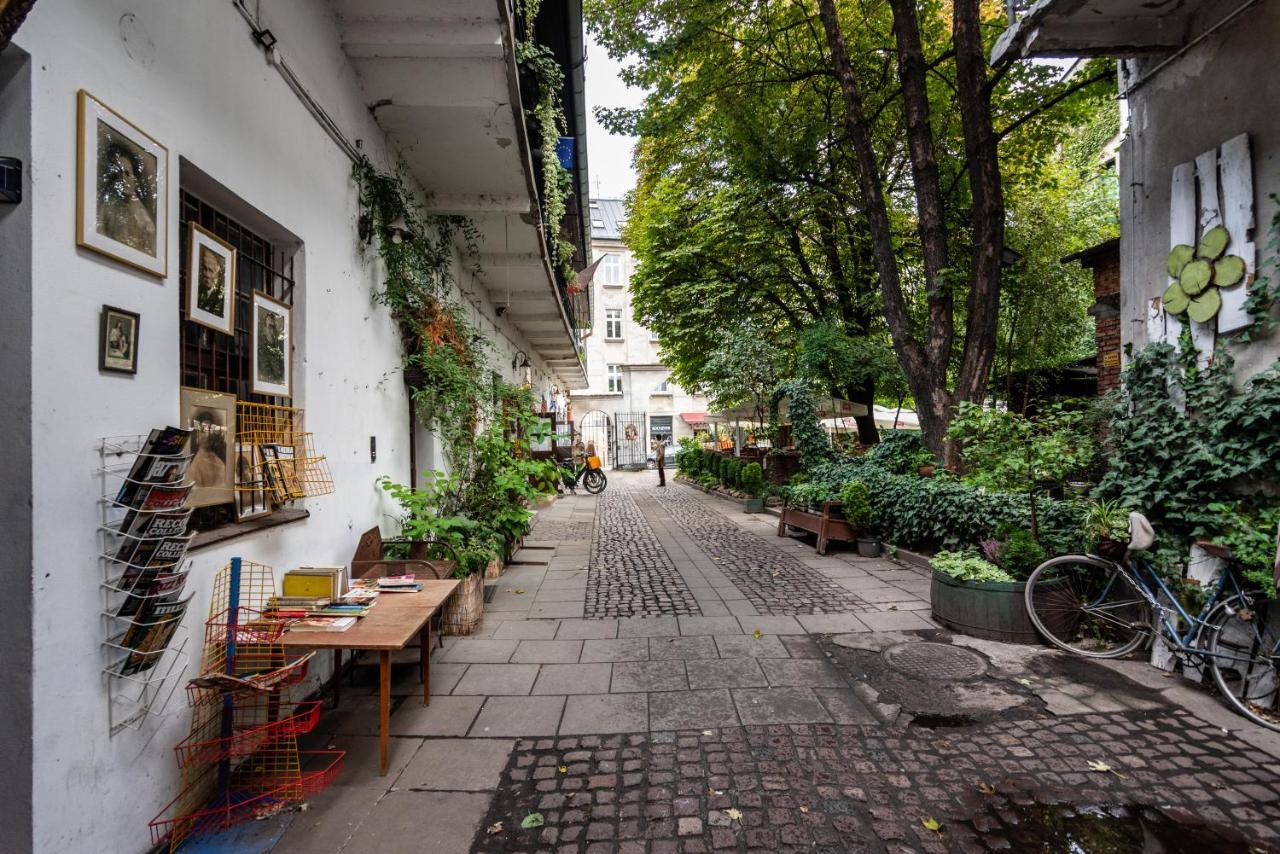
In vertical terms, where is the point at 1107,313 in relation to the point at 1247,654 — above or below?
above

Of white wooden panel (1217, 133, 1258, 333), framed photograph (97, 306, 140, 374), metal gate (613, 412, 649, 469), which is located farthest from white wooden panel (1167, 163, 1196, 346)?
metal gate (613, 412, 649, 469)

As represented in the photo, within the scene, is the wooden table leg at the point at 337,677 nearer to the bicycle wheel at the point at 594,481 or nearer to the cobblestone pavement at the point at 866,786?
the cobblestone pavement at the point at 866,786

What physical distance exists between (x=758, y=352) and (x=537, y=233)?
732cm

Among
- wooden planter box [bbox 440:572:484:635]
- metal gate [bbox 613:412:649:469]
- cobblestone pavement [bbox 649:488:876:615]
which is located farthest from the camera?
metal gate [bbox 613:412:649:469]

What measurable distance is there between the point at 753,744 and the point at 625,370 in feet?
98.9

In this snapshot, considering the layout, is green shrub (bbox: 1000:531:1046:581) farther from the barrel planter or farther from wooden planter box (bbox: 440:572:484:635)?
wooden planter box (bbox: 440:572:484:635)

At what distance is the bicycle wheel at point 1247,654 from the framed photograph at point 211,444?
5.53 m

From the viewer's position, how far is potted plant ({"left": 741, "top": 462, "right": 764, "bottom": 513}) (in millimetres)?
12453

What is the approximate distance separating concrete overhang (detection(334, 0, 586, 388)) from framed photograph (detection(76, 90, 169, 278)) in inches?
89.6

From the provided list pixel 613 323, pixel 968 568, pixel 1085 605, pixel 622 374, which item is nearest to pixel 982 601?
pixel 968 568

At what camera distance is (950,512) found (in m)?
6.37

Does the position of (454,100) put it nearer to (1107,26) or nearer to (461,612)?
(461,612)

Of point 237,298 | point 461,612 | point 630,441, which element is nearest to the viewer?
point 237,298

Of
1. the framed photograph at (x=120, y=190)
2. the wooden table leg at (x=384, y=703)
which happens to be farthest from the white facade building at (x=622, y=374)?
the framed photograph at (x=120, y=190)
